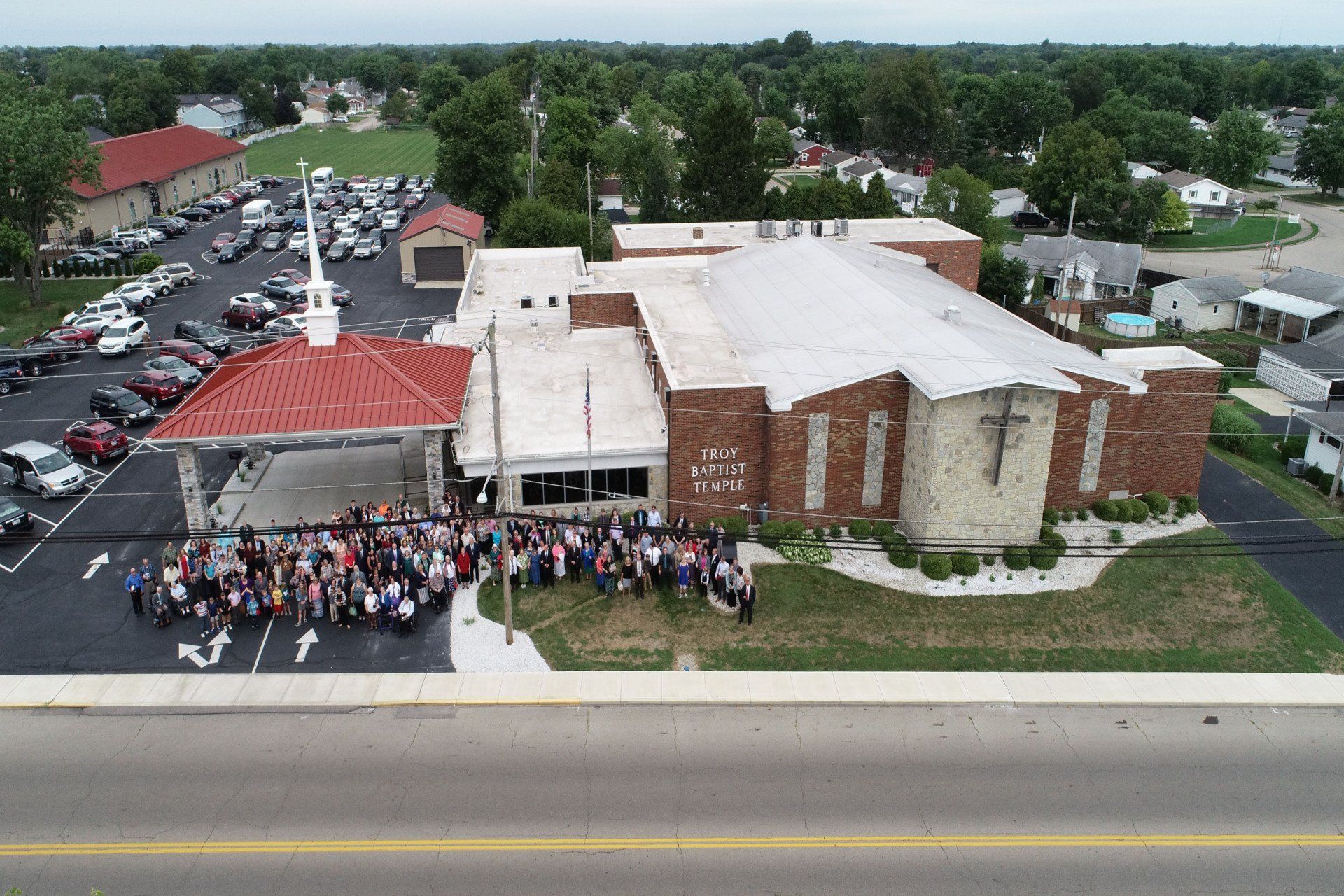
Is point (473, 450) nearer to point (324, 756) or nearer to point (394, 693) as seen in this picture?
point (394, 693)

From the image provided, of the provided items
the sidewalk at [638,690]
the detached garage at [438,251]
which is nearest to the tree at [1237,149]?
the detached garage at [438,251]

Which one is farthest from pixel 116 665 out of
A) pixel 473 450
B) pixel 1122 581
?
pixel 1122 581

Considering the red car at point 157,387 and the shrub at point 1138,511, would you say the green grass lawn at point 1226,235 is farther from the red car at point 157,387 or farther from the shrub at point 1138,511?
the red car at point 157,387

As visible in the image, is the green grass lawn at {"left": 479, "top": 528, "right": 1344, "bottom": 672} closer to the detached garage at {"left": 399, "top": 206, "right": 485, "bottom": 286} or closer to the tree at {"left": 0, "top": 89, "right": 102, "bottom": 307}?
the detached garage at {"left": 399, "top": 206, "right": 485, "bottom": 286}

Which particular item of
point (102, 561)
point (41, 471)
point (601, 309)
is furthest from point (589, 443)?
point (41, 471)

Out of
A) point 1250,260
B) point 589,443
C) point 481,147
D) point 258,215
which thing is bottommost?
point 1250,260

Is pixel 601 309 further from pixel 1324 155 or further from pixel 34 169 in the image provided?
pixel 1324 155
